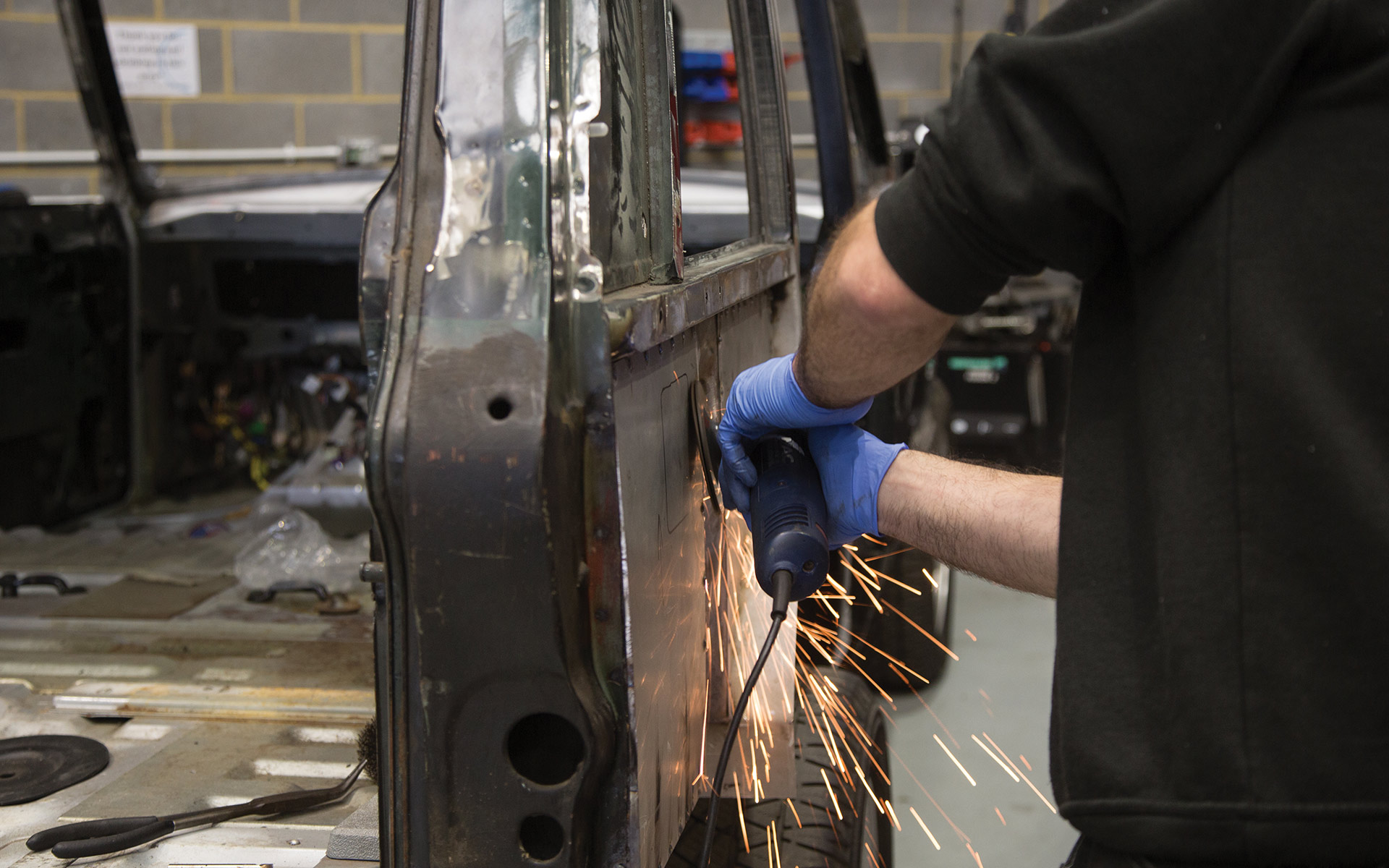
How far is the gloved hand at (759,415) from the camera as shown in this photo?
1.43 meters

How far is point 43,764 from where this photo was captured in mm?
1774

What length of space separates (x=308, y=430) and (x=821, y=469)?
333cm

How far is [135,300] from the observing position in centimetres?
401

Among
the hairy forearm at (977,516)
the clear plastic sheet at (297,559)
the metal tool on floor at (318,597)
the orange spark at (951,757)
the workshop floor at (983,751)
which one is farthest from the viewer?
the orange spark at (951,757)

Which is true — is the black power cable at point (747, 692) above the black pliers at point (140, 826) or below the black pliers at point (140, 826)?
above

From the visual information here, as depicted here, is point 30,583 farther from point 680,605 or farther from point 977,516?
point 977,516

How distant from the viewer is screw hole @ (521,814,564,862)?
42.0 inches

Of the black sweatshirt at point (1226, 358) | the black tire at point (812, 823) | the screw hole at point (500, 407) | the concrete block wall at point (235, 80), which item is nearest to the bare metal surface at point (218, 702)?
the black tire at point (812, 823)

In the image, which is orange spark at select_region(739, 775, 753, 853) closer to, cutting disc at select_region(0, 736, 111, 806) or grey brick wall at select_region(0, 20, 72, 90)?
cutting disc at select_region(0, 736, 111, 806)

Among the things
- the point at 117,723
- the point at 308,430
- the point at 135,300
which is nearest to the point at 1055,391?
the point at 308,430

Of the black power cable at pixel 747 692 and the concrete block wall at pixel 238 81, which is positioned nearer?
the black power cable at pixel 747 692

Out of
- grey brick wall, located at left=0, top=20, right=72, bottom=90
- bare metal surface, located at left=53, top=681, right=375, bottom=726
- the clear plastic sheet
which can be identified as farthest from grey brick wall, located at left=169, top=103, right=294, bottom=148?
bare metal surface, located at left=53, top=681, right=375, bottom=726

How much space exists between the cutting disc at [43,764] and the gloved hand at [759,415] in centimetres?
117

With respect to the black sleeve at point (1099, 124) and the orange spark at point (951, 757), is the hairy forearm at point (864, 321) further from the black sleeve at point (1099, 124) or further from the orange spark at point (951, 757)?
the orange spark at point (951, 757)
